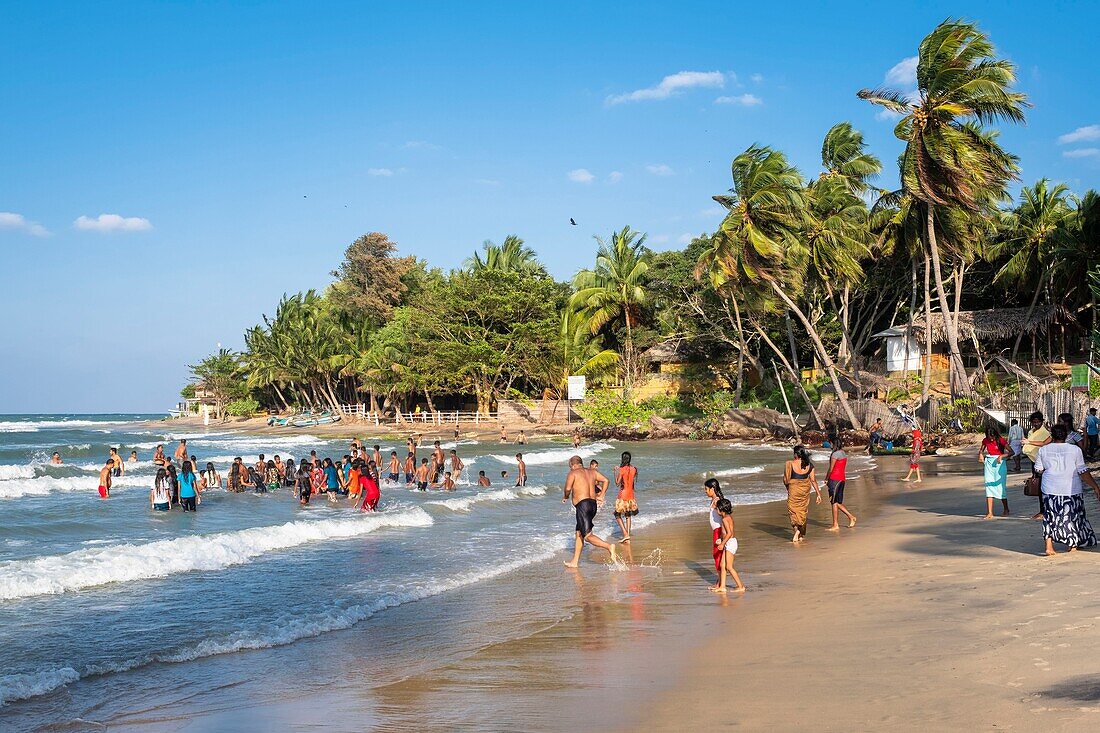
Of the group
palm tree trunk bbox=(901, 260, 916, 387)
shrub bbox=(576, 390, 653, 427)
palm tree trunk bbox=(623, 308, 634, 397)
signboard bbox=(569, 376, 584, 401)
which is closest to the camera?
palm tree trunk bbox=(901, 260, 916, 387)

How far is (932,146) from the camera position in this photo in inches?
1062

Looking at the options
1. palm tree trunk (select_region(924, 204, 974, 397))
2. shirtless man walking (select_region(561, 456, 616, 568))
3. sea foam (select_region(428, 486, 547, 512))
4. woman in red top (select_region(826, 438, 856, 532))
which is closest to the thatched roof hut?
palm tree trunk (select_region(924, 204, 974, 397))

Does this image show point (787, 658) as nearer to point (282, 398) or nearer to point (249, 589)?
point (249, 589)

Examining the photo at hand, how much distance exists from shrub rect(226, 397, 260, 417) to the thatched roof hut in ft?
235

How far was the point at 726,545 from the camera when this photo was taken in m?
9.36

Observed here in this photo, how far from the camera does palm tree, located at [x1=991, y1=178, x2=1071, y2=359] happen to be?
3459 centimetres

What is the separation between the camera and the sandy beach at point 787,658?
17.7 ft

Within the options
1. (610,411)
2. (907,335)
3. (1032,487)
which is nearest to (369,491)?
(1032,487)

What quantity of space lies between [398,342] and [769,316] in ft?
89.7

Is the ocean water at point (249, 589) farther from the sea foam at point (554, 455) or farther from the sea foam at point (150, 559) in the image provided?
the sea foam at point (554, 455)

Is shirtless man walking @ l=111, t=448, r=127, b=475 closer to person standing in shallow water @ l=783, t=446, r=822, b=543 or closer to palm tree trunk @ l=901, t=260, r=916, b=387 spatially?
person standing in shallow water @ l=783, t=446, r=822, b=543

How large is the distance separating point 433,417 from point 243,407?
126 ft

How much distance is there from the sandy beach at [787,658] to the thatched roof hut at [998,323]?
88.1 feet

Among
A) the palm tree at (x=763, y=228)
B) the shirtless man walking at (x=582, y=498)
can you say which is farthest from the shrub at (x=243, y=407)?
the shirtless man walking at (x=582, y=498)
